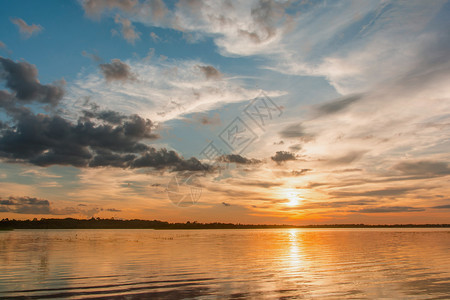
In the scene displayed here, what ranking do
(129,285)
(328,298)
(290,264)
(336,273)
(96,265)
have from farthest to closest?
(290,264) → (96,265) → (336,273) → (129,285) → (328,298)

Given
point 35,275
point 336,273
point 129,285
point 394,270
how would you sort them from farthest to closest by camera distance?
point 394,270 < point 336,273 < point 35,275 < point 129,285

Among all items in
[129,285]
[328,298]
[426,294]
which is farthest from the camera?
[129,285]

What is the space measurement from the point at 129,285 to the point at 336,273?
1769cm

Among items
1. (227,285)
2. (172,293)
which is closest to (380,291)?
(227,285)

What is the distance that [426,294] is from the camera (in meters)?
20.4

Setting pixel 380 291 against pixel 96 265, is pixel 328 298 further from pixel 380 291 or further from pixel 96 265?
pixel 96 265

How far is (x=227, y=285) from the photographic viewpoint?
75.6ft

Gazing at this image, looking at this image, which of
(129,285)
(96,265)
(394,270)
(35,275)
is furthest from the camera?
(96,265)

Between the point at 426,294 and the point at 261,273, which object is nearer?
the point at 426,294

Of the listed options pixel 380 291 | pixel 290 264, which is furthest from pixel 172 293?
pixel 290 264

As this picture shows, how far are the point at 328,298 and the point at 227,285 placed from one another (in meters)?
7.15

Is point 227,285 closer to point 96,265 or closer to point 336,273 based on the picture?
point 336,273

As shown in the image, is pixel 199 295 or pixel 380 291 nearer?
pixel 199 295

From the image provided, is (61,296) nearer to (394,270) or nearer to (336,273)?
(336,273)
